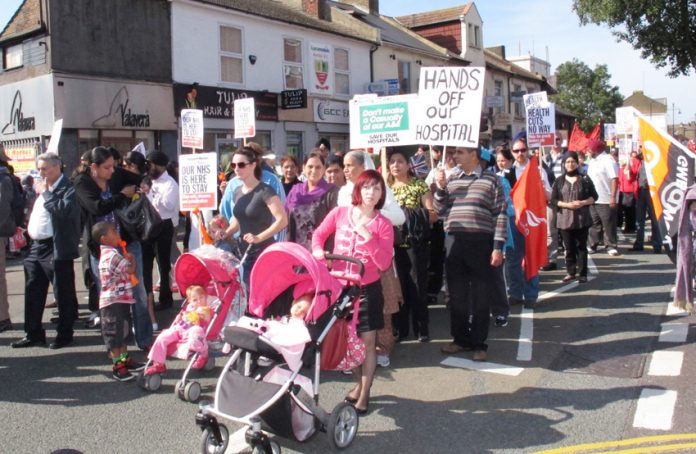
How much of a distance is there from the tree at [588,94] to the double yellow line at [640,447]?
176 feet

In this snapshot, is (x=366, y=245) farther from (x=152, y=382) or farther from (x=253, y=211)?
(x=152, y=382)

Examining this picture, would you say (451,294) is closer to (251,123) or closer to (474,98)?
(474,98)

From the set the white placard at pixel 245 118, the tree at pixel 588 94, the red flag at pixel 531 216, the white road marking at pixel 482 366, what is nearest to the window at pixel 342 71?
the white placard at pixel 245 118

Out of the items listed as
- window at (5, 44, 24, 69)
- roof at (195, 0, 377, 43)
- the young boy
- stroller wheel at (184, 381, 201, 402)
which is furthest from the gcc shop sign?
stroller wheel at (184, 381, 201, 402)

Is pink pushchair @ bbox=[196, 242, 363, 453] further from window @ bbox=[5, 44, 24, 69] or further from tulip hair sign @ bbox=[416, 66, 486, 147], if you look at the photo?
window @ bbox=[5, 44, 24, 69]

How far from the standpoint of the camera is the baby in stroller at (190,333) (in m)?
5.46

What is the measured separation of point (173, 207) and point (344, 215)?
3.85 m

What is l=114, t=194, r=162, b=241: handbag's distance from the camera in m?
6.48

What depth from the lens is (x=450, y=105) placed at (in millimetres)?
7078

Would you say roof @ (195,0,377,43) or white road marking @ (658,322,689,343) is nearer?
white road marking @ (658,322,689,343)

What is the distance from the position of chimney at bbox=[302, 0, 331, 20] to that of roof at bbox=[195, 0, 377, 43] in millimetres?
264

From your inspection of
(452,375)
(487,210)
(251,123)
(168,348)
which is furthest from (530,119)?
(168,348)

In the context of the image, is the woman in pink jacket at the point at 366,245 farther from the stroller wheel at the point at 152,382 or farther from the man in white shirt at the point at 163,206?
the man in white shirt at the point at 163,206

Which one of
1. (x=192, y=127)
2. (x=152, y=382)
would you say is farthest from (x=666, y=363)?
(x=192, y=127)
